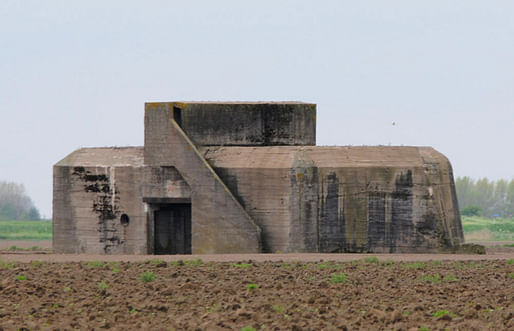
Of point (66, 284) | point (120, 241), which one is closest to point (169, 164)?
point (120, 241)

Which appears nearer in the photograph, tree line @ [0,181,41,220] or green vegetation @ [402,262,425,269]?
green vegetation @ [402,262,425,269]

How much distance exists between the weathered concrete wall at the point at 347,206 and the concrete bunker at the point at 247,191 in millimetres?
30

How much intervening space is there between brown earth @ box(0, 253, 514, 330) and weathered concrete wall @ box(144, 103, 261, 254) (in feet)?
10.4

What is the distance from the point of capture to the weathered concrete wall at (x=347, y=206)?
1078 inches

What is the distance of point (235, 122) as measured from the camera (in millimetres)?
29078

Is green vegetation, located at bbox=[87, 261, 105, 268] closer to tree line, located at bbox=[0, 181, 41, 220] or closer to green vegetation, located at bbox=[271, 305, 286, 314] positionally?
green vegetation, located at bbox=[271, 305, 286, 314]

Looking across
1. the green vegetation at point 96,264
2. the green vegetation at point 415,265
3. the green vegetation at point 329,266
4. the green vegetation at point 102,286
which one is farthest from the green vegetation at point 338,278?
the green vegetation at point 96,264

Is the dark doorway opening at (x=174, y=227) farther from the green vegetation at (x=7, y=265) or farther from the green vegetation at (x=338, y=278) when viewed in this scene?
the green vegetation at (x=338, y=278)

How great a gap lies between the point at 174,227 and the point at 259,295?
1166 centimetres

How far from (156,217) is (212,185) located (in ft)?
9.05

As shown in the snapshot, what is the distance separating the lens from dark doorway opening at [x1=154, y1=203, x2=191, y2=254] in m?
29.5

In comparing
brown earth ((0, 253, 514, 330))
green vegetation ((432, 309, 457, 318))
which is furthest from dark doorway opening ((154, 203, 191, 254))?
green vegetation ((432, 309, 457, 318))

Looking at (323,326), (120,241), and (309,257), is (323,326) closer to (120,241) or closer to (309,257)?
(309,257)

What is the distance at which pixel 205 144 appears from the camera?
29188mm
